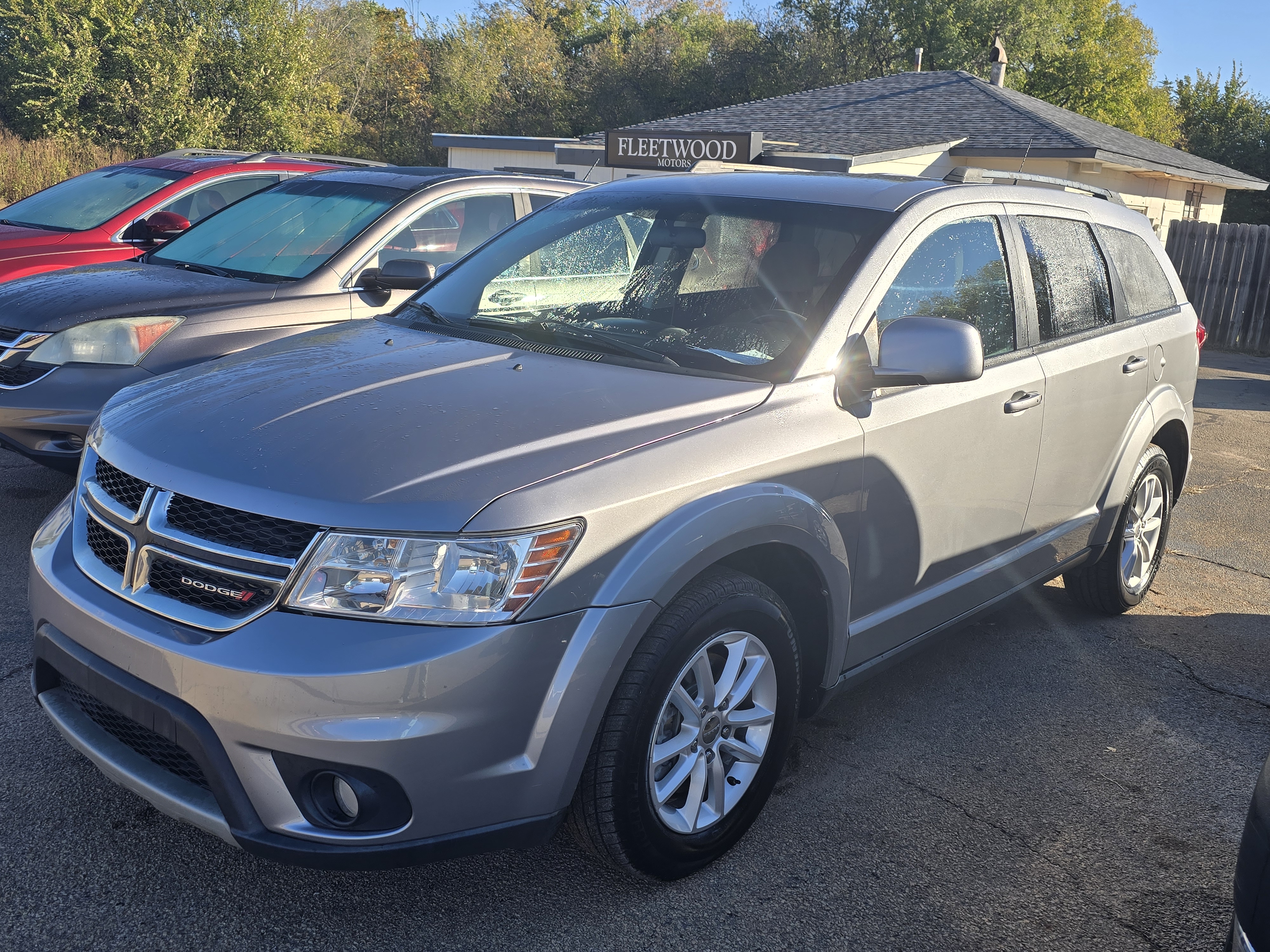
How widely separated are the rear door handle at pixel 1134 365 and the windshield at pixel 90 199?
22.2 feet

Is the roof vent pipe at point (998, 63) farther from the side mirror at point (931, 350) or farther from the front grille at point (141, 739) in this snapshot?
the front grille at point (141, 739)

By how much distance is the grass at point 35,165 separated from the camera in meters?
22.3

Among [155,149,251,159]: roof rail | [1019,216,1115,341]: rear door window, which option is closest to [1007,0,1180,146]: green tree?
[155,149,251,159]: roof rail

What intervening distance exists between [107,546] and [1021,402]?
113 inches

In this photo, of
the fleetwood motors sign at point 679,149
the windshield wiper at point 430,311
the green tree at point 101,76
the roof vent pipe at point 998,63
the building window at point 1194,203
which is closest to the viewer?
the windshield wiper at point 430,311

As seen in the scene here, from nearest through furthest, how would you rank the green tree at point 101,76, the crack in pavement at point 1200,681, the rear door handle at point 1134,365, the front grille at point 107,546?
1. the front grille at point 107,546
2. the crack in pavement at point 1200,681
3. the rear door handle at point 1134,365
4. the green tree at point 101,76

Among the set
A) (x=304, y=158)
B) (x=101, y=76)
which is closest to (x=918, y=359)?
(x=304, y=158)

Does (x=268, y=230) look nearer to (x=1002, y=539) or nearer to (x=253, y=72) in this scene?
(x=1002, y=539)

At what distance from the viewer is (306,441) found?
2.52m

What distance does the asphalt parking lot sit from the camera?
2.59 metres

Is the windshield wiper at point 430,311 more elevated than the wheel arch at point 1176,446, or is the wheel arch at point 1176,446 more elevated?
the windshield wiper at point 430,311

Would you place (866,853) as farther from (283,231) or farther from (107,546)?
(283,231)

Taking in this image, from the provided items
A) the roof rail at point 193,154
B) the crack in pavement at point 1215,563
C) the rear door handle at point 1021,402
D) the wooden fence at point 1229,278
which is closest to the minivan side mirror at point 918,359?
the rear door handle at point 1021,402

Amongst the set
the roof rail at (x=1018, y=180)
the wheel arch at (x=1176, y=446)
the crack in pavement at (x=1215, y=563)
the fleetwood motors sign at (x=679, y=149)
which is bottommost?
the crack in pavement at (x=1215, y=563)
